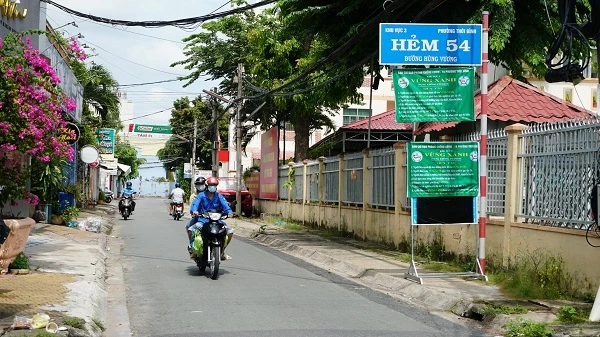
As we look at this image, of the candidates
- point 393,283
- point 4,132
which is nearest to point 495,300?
point 393,283

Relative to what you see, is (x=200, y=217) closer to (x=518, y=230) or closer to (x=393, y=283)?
(x=393, y=283)

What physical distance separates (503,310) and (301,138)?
25400 mm

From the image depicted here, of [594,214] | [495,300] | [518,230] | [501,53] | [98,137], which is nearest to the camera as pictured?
[594,214]

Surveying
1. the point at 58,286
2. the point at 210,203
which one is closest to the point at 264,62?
the point at 210,203

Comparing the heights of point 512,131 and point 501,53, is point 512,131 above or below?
below

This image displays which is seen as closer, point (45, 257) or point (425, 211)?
point (425, 211)

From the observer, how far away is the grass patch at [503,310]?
9000 millimetres

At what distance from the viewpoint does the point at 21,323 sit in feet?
24.1

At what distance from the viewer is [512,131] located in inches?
482

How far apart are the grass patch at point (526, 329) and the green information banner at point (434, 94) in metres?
4.42

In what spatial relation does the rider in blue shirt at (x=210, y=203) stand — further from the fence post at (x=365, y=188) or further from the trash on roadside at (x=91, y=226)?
the trash on roadside at (x=91, y=226)

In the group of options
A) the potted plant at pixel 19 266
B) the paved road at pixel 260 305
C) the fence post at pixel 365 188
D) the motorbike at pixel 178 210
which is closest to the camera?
the paved road at pixel 260 305

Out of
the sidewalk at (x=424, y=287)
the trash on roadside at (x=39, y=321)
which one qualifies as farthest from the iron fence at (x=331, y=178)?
the trash on roadside at (x=39, y=321)

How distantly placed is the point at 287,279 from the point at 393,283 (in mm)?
1806
